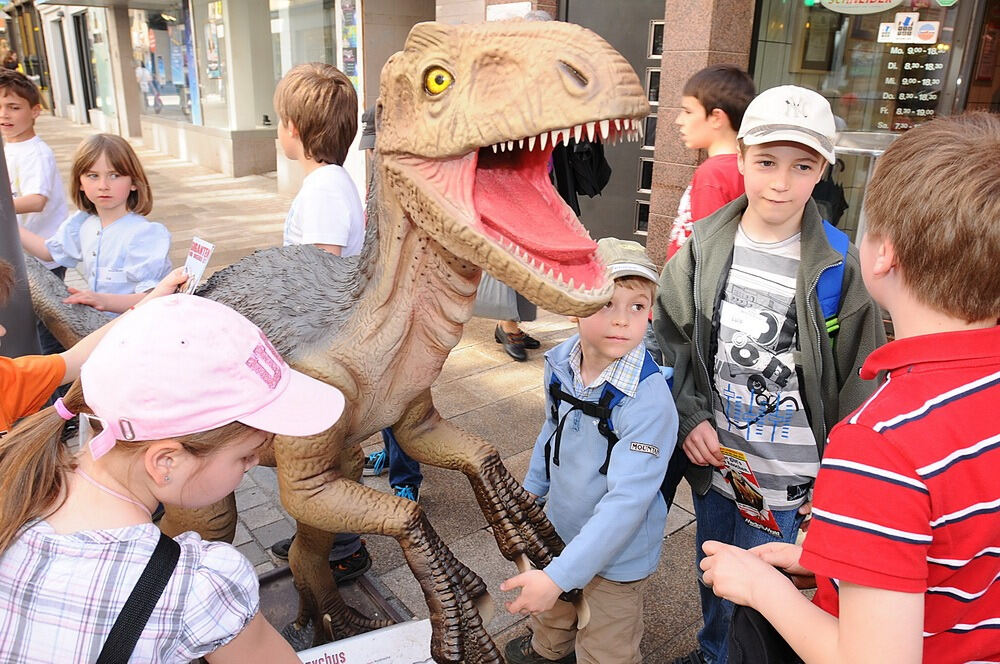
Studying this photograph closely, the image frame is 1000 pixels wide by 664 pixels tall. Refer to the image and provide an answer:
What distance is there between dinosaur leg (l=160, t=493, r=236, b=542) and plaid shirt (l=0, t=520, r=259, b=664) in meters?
0.82

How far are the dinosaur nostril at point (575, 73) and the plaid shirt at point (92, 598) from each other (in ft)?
3.38

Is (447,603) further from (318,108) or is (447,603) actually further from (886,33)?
(886,33)

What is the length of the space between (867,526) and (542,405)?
327 cm

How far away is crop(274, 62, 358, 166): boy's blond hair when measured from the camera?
2506 mm

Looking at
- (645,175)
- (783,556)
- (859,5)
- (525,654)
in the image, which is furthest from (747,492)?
(645,175)

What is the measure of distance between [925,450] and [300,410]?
101 centimetres

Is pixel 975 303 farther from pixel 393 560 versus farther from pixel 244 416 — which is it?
pixel 393 560

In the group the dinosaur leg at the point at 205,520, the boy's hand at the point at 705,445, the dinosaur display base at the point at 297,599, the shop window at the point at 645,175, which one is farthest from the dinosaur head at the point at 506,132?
the shop window at the point at 645,175

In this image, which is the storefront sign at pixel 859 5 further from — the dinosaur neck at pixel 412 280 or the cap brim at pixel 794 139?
the dinosaur neck at pixel 412 280

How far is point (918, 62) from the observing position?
454 centimetres

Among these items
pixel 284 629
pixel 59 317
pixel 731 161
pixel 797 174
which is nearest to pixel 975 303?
pixel 797 174

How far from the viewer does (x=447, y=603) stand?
1.58 m

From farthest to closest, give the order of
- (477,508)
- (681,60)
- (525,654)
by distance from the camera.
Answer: (681,60) → (477,508) → (525,654)

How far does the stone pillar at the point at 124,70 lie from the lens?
649 inches
